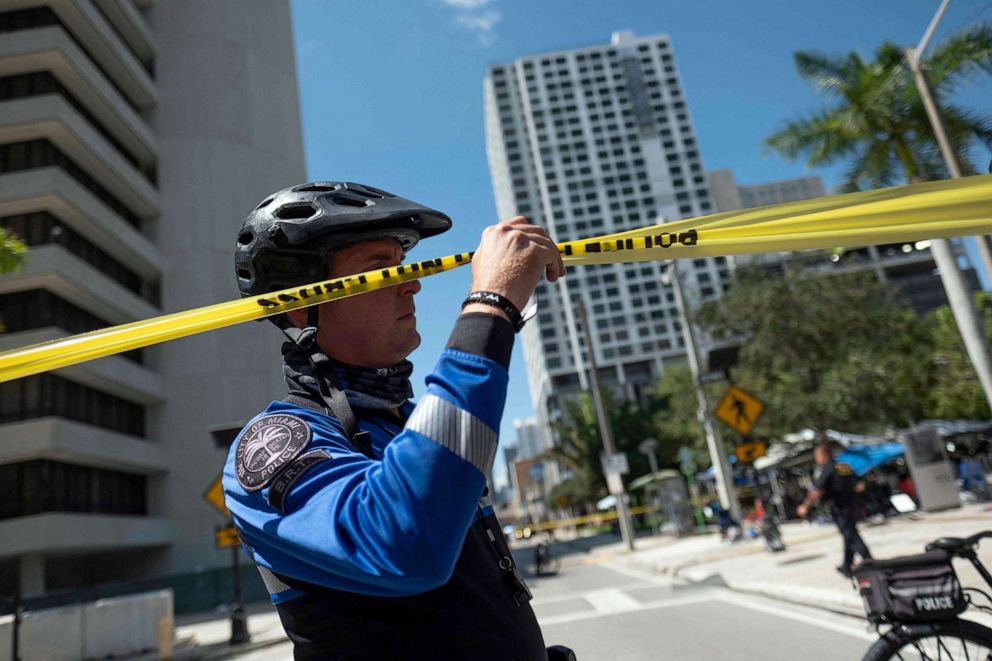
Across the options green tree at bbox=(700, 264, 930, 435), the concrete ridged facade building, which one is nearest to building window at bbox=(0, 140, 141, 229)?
the concrete ridged facade building

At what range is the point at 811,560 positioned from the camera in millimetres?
12961

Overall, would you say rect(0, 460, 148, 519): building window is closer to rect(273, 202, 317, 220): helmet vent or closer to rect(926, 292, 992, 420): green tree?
rect(273, 202, 317, 220): helmet vent

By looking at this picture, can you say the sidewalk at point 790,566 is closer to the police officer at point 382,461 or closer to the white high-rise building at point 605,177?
the police officer at point 382,461

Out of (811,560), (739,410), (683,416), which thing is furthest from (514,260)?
(683,416)

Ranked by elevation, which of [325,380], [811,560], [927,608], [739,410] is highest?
[739,410]

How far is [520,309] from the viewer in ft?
4.46

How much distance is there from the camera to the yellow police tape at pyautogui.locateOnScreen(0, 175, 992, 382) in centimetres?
166

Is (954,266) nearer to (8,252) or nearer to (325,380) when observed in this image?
(325,380)

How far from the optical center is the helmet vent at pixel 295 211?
1.82 m

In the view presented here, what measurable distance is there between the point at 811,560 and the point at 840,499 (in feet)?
10.1

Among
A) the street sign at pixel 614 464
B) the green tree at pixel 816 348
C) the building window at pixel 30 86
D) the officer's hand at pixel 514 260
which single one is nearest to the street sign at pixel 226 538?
the street sign at pixel 614 464

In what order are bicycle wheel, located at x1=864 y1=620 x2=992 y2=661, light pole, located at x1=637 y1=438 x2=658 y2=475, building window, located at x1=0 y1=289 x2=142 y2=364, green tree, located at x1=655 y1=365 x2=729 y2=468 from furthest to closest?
1. green tree, located at x1=655 y1=365 x2=729 y2=468
2. light pole, located at x1=637 y1=438 x2=658 y2=475
3. building window, located at x1=0 y1=289 x2=142 y2=364
4. bicycle wheel, located at x1=864 y1=620 x2=992 y2=661

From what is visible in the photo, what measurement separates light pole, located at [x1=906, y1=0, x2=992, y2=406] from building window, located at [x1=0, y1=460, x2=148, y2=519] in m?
29.1

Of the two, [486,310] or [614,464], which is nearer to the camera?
[486,310]
